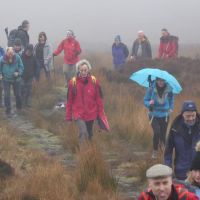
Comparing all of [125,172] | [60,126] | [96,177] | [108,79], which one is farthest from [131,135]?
[108,79]

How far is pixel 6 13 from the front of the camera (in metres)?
87.1

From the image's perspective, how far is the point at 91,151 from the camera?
26.9 feet

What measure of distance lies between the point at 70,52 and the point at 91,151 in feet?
26.5

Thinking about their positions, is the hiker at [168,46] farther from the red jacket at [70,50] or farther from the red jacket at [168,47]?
the red jacket at [70,50]

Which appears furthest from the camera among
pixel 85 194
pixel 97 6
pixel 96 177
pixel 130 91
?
pixel 97 6

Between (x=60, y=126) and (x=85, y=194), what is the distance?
465cm

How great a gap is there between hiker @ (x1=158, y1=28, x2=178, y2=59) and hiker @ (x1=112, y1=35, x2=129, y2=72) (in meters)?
1.20

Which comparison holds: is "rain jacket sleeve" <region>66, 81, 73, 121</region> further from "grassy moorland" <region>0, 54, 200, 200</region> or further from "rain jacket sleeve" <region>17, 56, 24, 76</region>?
"rain jacket sleeve" <region>17, 56, 24, 76</region>

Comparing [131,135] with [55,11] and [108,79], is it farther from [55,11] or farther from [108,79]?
[55,11]

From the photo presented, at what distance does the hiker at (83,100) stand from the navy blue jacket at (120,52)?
9.39m

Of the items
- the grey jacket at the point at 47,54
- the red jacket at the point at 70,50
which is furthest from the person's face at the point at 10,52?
the red jacket at the point at 70,50

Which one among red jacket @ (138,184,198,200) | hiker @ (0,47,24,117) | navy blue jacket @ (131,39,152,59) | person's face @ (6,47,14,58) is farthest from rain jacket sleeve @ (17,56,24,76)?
red jacket @ (138,184,198,200)

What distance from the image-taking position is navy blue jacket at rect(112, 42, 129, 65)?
Answer: 19062mm

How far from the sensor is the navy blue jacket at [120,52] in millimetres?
19062
